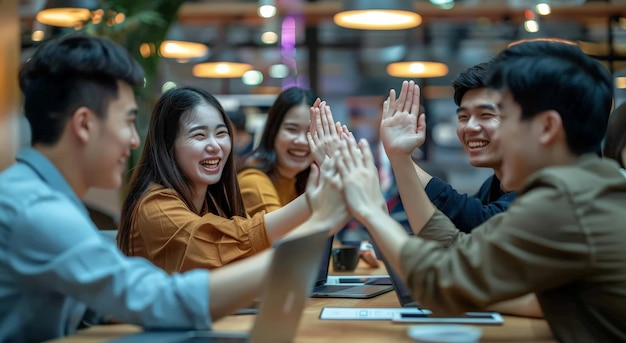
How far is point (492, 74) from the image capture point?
5.76ft

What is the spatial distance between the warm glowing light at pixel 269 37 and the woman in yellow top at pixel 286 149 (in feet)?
13.9

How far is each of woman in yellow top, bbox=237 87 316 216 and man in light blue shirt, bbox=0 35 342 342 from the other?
190cm

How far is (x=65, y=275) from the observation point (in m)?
1.51

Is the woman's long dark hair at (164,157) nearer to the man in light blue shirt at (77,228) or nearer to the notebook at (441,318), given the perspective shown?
the man in light blue shirt at (77,228)

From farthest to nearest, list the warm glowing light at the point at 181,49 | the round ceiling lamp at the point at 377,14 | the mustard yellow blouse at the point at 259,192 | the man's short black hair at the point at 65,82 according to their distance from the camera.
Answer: the warm glowing light at the point at 181,49 < the round ceiling lamp at the point at 377,14 < the mustard yellow blouse at the point at 259,192 < the man's short black hair at the point at 65,82

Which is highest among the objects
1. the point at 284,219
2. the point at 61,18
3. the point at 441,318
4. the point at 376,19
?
the point at 61,18

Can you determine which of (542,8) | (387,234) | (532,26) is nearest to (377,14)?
(532,26)

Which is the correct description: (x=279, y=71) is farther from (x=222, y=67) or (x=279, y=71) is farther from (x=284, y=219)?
(x=284, y=219)

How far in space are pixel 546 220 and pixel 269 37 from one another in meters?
6.70

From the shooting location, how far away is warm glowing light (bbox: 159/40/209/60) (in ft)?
23.2

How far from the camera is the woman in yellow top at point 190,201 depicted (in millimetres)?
2365

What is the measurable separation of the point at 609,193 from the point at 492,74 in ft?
1.19

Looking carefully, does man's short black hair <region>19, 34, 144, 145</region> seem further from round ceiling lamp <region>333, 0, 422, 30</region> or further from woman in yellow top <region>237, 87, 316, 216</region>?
round ceiling lamp <region>333, 0, 422, 30</region>

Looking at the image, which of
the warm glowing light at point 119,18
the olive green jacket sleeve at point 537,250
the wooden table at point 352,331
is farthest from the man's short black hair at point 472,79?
the warm glowing light at point 119,18
